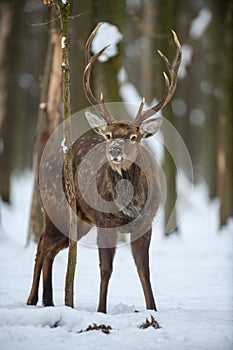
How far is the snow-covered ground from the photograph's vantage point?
447 centimetres

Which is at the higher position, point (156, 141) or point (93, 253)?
point (156, 141)

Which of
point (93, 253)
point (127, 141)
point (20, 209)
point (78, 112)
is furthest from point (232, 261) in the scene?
point (20, 209)

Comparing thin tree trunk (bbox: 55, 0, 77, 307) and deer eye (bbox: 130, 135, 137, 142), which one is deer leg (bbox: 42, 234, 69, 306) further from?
deer eye (bbox: 130, 135, 137, 142)

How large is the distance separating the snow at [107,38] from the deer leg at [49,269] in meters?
4.20

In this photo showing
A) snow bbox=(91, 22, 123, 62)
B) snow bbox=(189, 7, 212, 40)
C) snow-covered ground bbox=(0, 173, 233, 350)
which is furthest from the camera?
snow bbox=(189, 7, 212, 40)

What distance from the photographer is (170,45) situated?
40.1ft

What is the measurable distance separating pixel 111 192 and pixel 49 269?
1.21 meters

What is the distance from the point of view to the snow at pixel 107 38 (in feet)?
31.2

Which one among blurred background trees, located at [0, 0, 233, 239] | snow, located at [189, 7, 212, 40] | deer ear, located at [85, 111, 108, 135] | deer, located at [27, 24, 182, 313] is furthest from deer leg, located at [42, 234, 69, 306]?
snow, located at [189, 7, 212, 40]

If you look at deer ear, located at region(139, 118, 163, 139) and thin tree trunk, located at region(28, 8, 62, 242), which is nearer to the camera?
deer ear, located at region(139, 118, 163, 139)

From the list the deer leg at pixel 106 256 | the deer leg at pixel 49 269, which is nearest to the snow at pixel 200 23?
the deer leg at pixel 49 269

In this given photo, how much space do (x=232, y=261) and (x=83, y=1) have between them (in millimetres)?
5360

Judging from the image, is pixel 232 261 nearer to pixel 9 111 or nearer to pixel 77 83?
pixel 77 83

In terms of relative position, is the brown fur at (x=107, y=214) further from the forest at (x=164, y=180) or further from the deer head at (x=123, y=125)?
the forest at (x=164, y=180)
